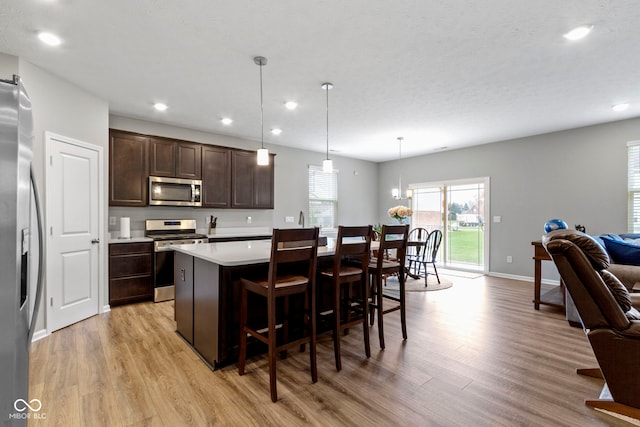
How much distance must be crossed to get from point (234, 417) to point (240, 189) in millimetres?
4093

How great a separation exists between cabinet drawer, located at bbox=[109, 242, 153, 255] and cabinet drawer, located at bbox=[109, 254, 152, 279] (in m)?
0.06

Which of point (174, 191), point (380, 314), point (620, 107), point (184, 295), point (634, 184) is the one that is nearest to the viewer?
point (380, 314)

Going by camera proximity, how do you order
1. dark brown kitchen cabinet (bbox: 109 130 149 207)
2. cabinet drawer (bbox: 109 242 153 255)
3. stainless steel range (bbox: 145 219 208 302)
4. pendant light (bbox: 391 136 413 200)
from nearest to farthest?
cabinet drawer (bbox: 109 242 153 255) → dark brown kitchen cabinet (bbox: 109 130 149 207) → stainless steel range (bbox: 145 219 208 302) → pendant light (bbox: 391 136 413 200)

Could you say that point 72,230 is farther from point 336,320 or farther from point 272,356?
point 336,320

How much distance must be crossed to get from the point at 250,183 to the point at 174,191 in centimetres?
134

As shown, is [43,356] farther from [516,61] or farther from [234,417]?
[516,61]

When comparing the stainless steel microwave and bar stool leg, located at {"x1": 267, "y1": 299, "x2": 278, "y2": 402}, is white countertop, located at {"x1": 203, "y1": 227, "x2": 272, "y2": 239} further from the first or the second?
bar stool leg, located at {"x1": 267, "y1": 299, "x2": 278, "y2": 402}

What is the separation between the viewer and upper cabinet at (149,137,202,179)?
4512mm

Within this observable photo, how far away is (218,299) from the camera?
232cm

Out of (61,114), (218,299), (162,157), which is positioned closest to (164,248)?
(162,157)

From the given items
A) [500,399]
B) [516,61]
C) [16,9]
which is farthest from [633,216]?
[16,9]

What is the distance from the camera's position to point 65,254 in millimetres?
3354

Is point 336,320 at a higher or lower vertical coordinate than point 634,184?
lower

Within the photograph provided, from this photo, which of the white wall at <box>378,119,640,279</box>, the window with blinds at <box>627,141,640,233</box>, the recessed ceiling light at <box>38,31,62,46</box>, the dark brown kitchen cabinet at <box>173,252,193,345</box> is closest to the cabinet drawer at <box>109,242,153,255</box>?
the dark brown kitchen cabinet at <box>173,252,193,345</box>
